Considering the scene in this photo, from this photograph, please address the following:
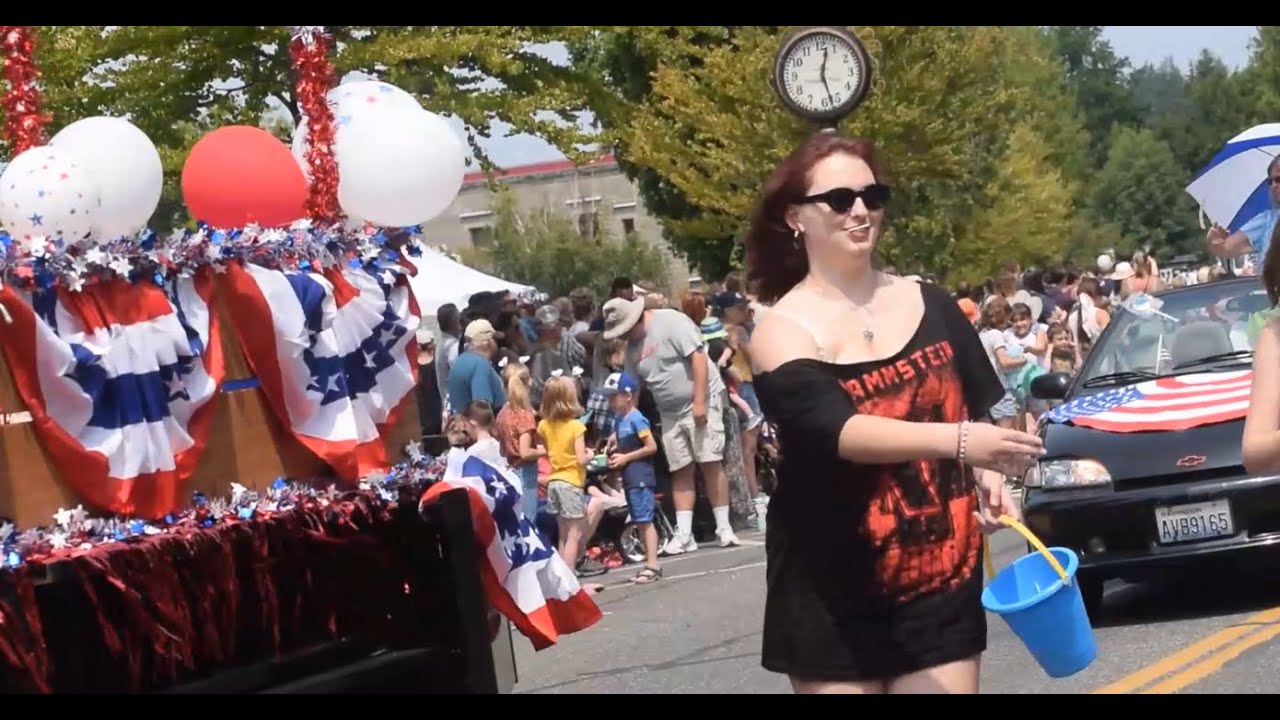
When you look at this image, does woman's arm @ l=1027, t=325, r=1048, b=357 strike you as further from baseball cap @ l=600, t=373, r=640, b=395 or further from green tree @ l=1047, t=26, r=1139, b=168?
green tree @ l=1047, t=26, r=1139, b=168

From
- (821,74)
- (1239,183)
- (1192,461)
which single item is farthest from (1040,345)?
(1192,461)

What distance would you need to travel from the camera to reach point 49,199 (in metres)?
5.12

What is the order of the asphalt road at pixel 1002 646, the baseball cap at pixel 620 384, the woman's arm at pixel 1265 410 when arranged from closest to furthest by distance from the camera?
the woman's arm at pixel 1265 410
the asphalt road at pixel 1002 646
the baseball cap at pixel 620 384

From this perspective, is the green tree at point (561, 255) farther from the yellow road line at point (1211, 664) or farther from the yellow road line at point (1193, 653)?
the yellow road line at point (1211, 664)

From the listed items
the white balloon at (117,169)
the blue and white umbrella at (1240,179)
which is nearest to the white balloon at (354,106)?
the white balloon at (117,169)

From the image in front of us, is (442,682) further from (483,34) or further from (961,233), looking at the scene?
(961,233)

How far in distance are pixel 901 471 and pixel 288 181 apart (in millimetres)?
2566

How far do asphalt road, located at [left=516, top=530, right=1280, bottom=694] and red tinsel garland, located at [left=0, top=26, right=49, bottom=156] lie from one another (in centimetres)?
421

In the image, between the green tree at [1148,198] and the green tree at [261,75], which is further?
the green tree at [1148,198]

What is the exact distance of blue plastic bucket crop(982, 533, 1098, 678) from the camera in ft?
14.1

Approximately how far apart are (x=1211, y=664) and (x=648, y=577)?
18.1ft

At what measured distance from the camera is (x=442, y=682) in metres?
5.66

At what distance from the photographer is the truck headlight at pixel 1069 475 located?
902cm
